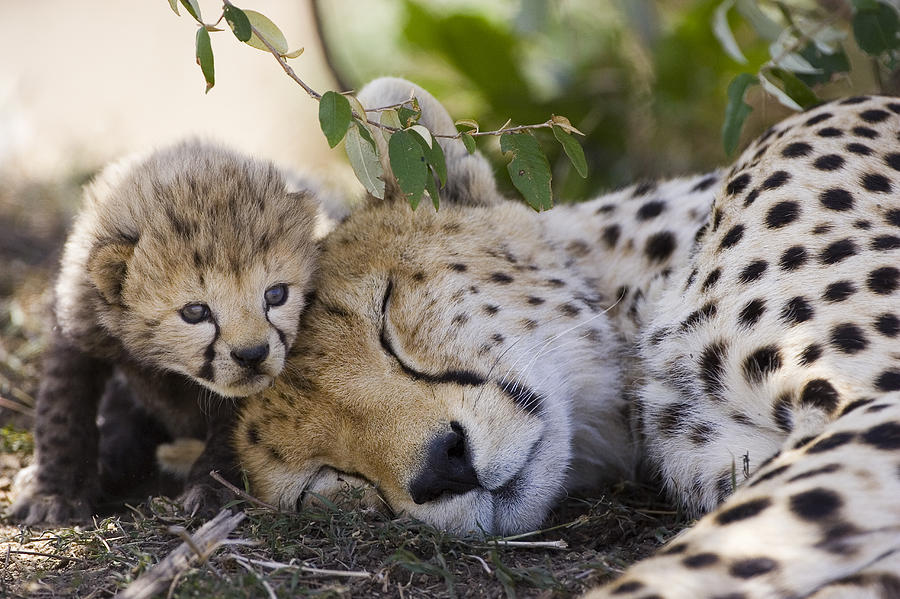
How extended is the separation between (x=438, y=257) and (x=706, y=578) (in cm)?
104

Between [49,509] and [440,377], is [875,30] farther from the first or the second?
[49,509]

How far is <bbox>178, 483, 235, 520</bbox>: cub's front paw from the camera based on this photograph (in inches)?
89.1

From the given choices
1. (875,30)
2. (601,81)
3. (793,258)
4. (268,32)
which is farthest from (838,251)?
(601,81)

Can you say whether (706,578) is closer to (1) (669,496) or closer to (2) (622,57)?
(1) (669,496)

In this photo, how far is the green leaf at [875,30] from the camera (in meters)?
2.84

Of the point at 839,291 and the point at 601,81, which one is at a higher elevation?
the point at 601,81

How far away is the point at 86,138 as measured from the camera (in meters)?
6.09

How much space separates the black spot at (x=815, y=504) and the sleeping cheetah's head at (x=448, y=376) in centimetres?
61

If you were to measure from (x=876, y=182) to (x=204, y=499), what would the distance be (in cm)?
163

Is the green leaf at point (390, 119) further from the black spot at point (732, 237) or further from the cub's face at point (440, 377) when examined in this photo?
the black spot at point (732, 237)

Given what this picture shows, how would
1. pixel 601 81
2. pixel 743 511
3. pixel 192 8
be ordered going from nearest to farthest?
1. pixel 743 511
2. pixel 192 8
3. pixel 601 81

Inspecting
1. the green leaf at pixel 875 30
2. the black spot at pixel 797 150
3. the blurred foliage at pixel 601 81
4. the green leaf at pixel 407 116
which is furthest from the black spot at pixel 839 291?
the blurred foliage at pixel 601 81

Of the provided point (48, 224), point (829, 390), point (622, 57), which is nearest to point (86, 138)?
point (48, 224)

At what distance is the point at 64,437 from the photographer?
2.60m
